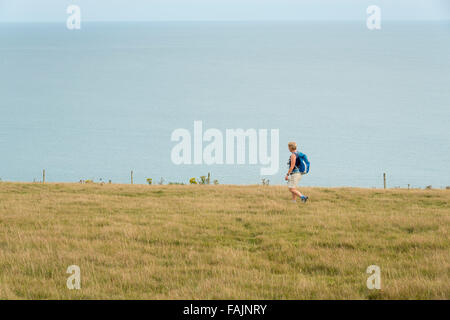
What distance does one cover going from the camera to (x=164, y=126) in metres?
190

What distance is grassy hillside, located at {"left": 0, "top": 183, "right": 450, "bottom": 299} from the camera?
11.2m

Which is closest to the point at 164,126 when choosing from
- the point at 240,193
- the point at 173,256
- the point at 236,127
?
the point at 236,127

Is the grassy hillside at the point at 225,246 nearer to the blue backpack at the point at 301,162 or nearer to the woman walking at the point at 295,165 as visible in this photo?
the woman walking at the point at 295,165

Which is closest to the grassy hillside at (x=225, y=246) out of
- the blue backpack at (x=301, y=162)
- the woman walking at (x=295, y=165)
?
the woman walking at (x=295, y=165)

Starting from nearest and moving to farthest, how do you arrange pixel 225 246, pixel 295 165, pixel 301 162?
pixel 225 246, pixel 301 162, pixel 295 165

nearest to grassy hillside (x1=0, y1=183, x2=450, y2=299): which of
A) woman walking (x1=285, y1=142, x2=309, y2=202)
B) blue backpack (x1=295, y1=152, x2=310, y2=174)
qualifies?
woman walking (x1=285, y1=142, x2=309, y2=202)

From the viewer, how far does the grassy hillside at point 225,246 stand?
11.2m

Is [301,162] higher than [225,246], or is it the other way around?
[301,162]

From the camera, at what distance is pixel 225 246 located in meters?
15.1

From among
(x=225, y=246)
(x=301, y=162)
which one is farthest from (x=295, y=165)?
(x=225, y=246)

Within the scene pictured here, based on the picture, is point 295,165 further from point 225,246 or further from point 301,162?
point 225,246

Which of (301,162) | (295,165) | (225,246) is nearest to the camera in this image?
(225,246)

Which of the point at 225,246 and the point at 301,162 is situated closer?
the point at 225,246
